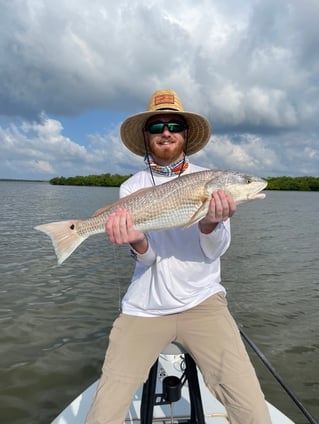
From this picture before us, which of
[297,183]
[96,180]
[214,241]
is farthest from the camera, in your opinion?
[96,180]

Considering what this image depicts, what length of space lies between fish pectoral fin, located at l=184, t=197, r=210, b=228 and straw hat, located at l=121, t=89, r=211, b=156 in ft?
3.31

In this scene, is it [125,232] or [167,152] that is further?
[167,152]

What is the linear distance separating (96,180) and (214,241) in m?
117

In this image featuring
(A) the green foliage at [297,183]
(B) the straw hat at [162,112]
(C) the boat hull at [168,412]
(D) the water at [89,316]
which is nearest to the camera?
(C) the boat hull at [168,412]

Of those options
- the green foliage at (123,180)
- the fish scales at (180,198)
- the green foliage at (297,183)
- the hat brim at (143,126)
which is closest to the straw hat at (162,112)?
the hat brim at (143,126)

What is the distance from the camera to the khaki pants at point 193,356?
97.0 inches

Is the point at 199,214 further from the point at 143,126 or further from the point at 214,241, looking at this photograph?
the point at 143,126

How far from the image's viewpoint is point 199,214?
2.89m

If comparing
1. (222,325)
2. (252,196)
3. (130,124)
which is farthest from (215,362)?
(130,124)

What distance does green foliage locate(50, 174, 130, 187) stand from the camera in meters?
111

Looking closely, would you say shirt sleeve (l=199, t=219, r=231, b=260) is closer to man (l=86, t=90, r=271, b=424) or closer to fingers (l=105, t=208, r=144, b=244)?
man (l=86, t=90, r=271, b=424)

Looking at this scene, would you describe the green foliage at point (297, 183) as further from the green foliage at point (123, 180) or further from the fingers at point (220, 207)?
the fingers at point (220, 207)

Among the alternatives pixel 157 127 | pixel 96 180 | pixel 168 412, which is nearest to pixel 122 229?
pixel 157 127

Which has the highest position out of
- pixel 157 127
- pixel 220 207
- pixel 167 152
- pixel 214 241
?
pixel 157 127
